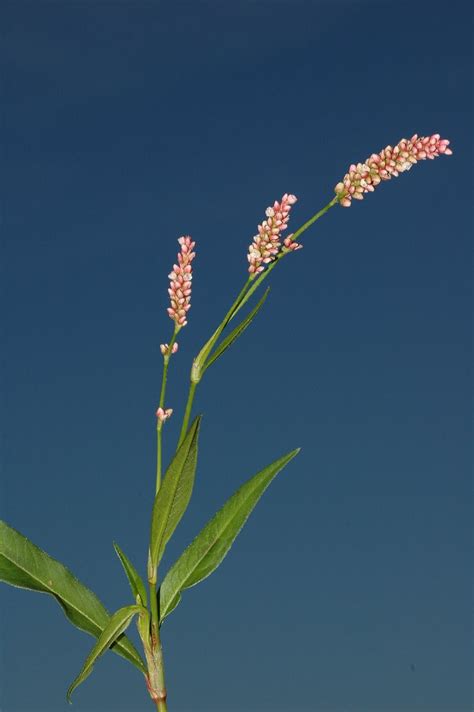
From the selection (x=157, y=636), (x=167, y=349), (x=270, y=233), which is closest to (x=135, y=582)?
(x=157, y=636)

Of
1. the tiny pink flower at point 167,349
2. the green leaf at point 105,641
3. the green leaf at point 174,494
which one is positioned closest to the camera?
the green leaf at point 105,641

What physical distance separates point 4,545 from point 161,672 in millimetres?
451

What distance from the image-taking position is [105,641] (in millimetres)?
1620

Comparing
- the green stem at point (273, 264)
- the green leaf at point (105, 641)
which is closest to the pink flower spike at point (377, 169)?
the green stem at point (273, 264)

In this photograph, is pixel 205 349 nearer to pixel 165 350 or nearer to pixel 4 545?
pixel 165 350

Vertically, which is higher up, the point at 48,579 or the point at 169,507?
the point at 169,507

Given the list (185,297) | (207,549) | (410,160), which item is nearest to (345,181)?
(410,160)

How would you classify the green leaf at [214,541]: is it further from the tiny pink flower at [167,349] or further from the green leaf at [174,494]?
the tiny pink flower at [167,349]

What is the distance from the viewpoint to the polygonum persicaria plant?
1.74m

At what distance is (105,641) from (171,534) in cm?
27

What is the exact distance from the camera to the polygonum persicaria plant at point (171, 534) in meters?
1.74

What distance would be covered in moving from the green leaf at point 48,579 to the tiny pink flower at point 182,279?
64cm

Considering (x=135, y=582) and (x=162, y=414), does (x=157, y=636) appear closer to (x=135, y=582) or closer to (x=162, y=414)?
(x=135, y=582)

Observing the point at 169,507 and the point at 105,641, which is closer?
the point at 105,641
